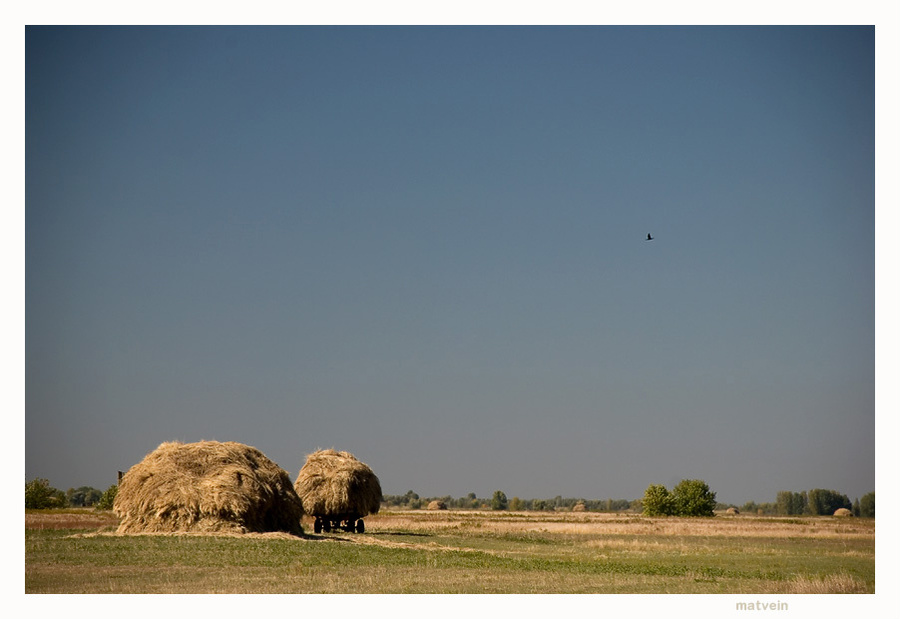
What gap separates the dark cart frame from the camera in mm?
44750

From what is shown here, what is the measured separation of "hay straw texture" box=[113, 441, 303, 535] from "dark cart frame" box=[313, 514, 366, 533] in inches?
234

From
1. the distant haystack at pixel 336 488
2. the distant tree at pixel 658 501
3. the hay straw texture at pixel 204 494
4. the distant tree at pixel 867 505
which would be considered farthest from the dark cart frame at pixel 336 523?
the distant tree at pixel 658 501

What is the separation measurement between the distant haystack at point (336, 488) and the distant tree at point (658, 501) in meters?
48.0

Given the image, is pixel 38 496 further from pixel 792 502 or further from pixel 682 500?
pixel 792 502

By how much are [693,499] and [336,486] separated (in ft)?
171

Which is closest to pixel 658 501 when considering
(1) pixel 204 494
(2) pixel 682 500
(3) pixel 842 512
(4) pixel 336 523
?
(2) pixel 682 500

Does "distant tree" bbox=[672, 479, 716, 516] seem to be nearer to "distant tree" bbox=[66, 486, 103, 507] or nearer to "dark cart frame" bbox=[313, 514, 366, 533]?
"dark cart frame" bbox=[313, 514, 366, 533]

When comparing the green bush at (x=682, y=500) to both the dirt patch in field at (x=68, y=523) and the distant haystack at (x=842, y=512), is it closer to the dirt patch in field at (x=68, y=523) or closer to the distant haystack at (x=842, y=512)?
the distant haystack at (x=842, y=512)

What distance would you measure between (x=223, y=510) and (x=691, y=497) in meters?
62.2

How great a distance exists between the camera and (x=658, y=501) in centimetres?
8856

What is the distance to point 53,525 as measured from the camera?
132 feet
